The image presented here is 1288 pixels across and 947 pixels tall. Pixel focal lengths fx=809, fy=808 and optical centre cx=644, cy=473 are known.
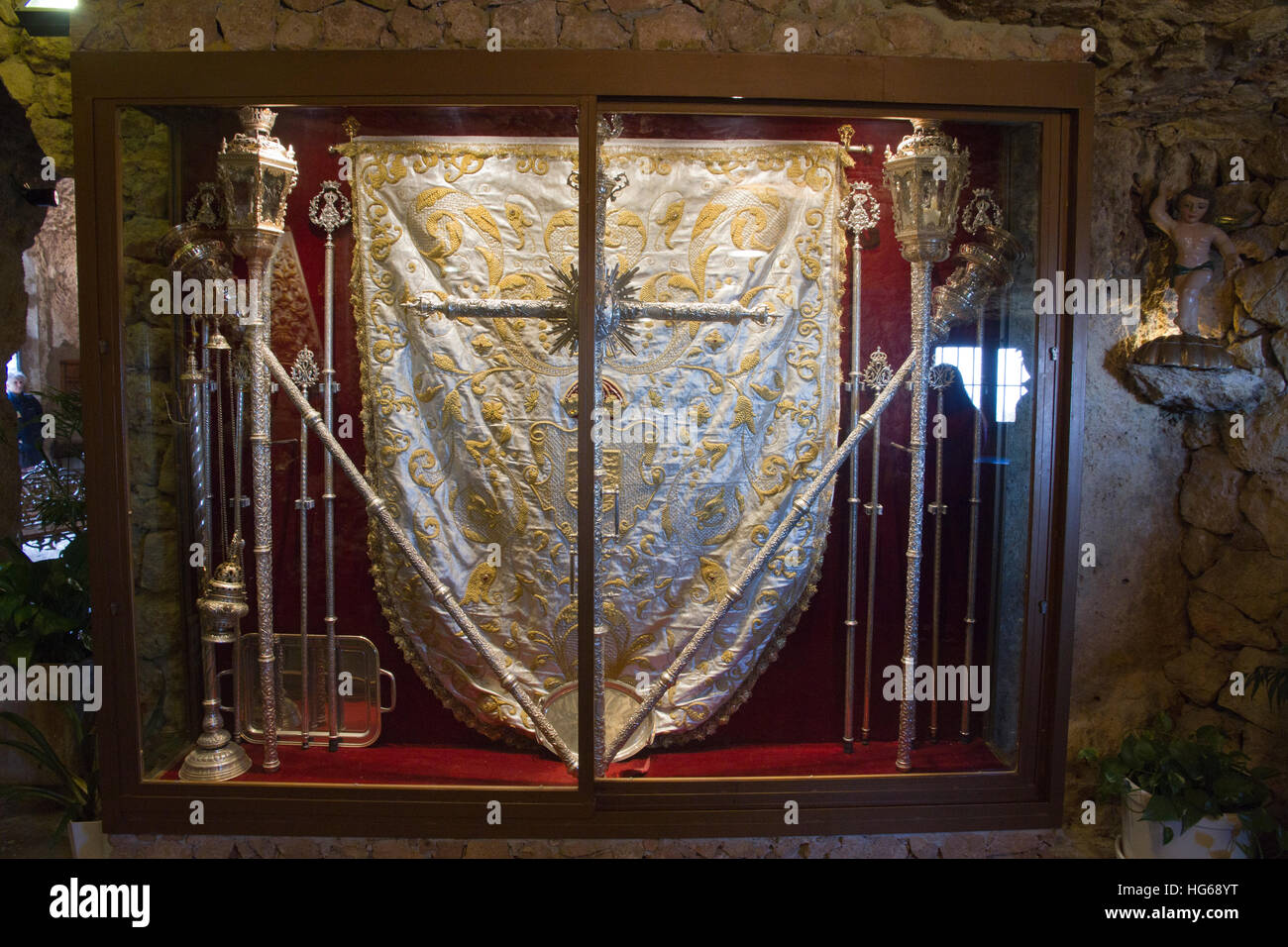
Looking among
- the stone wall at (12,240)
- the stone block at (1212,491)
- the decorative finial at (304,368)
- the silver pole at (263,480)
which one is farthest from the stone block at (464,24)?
the stone block at (1212,491)

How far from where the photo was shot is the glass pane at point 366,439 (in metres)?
2.08

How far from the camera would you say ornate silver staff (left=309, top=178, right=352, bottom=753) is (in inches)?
84.4

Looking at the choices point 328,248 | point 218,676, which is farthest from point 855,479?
point 218,676

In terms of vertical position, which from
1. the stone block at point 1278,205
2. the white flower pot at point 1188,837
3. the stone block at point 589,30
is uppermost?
the stone block at point 589,30

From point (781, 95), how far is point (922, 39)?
42 centimetres

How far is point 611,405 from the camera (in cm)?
220

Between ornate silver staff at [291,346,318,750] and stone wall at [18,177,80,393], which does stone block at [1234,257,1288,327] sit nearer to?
ornate silver staff at [291,346,318,750]

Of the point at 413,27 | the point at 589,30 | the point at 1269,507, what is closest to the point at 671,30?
the point at 589,30

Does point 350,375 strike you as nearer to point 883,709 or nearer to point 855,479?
point 855,479

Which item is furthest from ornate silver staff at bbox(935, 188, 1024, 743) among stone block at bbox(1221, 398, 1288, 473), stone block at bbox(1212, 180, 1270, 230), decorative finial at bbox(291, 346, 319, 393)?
decorative finial at bbox(291, 346, 319, 393)

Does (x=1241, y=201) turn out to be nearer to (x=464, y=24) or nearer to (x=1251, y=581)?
(x=1251, y=581)

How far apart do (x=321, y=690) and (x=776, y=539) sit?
4.34 feet

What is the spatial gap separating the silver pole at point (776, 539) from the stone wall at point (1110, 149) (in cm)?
35

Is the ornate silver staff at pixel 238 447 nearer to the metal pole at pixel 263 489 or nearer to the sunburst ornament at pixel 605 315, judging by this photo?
the metal pole at pixel 263 489
